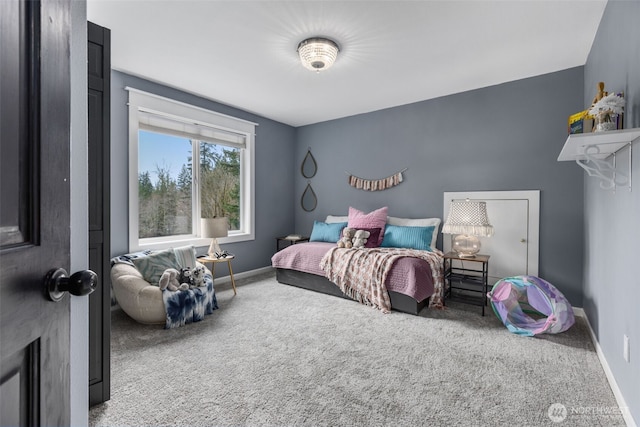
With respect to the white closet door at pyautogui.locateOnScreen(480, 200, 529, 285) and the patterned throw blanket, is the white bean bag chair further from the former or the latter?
the white closet door at pyautogui.locateOnScreen(480, 200, 529, 285)

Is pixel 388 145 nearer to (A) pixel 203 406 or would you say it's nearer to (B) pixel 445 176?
(B) pixel 445 176

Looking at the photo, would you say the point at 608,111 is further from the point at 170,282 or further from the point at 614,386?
the point at 170,282

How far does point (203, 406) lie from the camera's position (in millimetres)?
1767

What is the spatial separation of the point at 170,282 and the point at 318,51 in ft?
8.00

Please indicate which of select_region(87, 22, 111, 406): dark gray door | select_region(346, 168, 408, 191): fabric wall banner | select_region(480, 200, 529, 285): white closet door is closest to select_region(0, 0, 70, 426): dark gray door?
select_region(87, 22, 111, 406): dark gray door

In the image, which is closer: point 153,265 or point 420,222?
point 153,265

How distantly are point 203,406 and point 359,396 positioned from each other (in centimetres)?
88

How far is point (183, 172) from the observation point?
4.11 m

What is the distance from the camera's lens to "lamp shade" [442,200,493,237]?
339 cm

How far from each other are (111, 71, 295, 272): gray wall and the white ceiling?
255 mm

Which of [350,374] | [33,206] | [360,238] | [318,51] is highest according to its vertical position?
[318,51]

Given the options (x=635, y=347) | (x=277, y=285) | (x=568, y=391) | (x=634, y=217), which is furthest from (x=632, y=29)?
(x=277, y=285)

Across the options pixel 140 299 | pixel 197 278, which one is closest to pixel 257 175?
pixel 197 278

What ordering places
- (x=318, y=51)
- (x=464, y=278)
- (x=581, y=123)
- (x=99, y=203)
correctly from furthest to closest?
1. (x=464, y=278)
2. (x=318, y=51)
3. (x=581, y=123)
4. (x=99, y=203)
